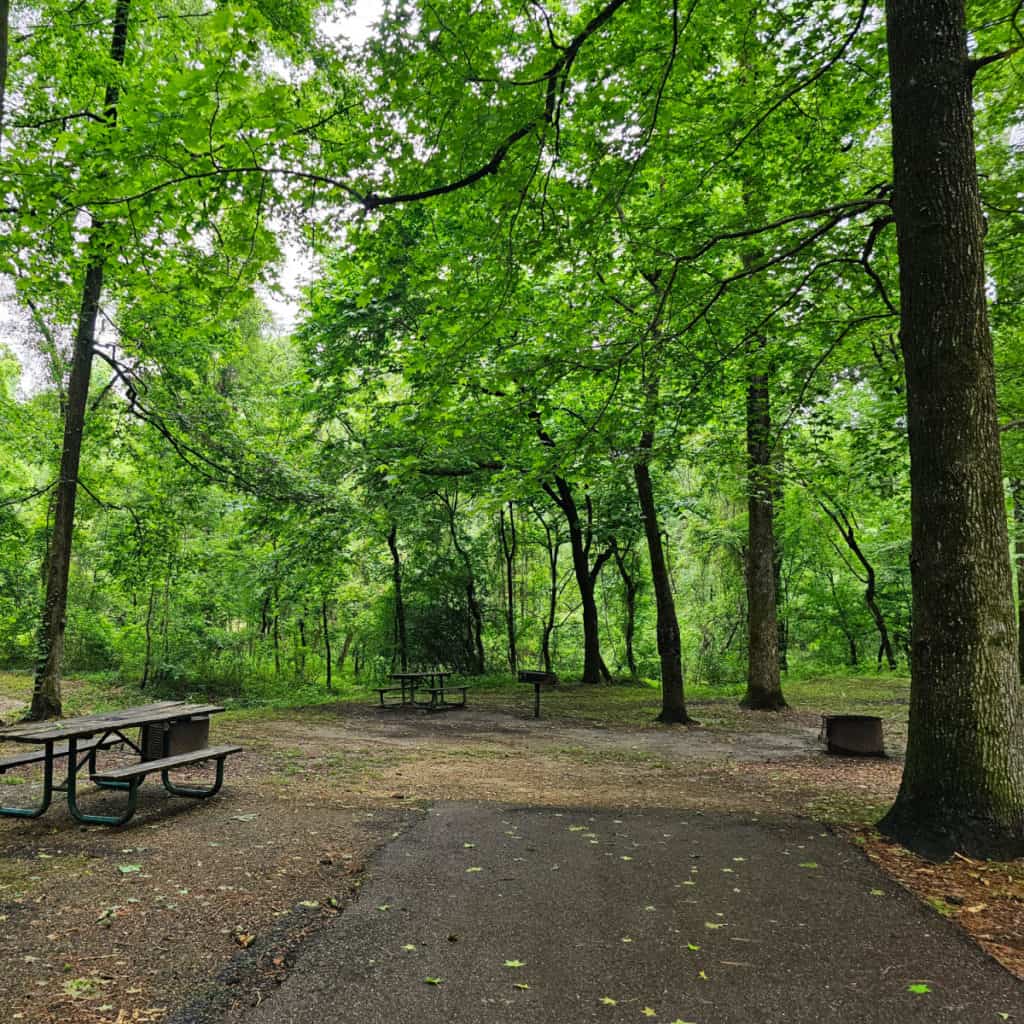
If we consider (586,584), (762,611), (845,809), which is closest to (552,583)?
(586,584)

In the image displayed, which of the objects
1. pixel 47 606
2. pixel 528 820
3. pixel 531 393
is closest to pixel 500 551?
pixel 47 606

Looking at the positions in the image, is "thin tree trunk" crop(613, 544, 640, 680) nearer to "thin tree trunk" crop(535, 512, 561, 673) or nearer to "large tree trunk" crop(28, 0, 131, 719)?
"thin tree trunk" crop(535, 512, 561, 673)

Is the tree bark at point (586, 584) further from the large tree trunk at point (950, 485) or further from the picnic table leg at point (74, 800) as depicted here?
the picnic table leg at point (74, 800)

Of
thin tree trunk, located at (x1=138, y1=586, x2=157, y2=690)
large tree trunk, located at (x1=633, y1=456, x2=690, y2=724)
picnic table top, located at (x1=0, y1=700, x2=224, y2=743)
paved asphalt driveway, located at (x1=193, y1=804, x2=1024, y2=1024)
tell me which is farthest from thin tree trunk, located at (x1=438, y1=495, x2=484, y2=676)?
paved asphalt driveway, located at (x1=193, y1=804, x2=1024, y2=1024)

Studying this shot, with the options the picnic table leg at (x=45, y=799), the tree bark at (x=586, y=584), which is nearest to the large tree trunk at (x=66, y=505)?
the picnic table leg at (x=45, y=799)

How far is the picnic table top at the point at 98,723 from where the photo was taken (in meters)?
4.42

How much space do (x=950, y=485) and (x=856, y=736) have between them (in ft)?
16.2

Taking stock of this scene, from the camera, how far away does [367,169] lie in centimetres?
547

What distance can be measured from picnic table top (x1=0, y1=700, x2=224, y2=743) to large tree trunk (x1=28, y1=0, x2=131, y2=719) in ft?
15.7

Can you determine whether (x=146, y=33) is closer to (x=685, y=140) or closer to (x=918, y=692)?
(x=685, y=140)

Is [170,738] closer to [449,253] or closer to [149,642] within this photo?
[449,253]

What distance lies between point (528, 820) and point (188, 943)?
2.77 meters

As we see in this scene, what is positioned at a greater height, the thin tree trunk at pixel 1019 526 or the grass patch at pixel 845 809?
the thin tree trunk at pixel 1019 526

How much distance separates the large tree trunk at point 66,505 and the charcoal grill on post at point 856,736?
429 inches
